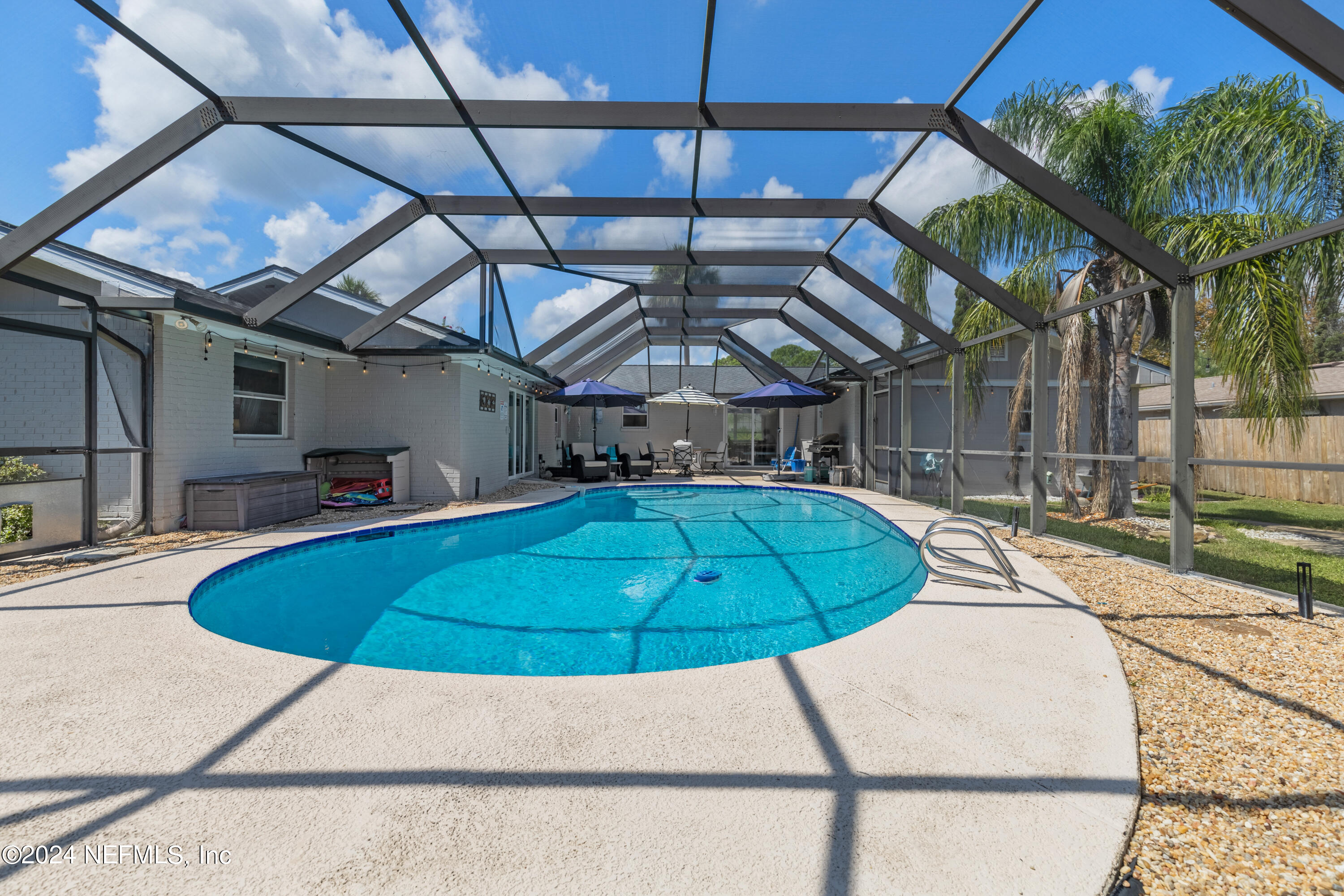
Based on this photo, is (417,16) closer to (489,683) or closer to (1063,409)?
(489,683)

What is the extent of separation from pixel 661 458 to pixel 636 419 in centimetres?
171

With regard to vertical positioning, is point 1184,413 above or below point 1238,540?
above

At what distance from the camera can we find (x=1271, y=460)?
8789mm

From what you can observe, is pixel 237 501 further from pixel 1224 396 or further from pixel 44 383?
pixel 1224 396

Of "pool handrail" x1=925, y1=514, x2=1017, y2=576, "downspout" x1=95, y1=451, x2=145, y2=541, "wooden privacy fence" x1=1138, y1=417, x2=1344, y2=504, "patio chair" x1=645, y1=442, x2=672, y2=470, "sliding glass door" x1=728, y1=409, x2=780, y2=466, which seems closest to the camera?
"pool handrail" x1=925, y1=514, x2=1017, y2=576

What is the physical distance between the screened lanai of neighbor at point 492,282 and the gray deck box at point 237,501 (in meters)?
0.25

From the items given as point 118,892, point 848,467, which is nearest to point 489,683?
point 118,892

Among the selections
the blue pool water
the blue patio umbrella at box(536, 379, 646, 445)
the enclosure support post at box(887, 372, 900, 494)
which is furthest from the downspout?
the enclosure support post at box(887, 372, 900, 494)

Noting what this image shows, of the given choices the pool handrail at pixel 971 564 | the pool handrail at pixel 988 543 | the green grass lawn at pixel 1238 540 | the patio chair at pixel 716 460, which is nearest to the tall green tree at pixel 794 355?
the patio chair at pixel 716 460

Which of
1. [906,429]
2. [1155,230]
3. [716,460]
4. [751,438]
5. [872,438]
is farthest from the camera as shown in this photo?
[751,438]

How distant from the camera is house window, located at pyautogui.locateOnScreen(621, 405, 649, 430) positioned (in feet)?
64.7

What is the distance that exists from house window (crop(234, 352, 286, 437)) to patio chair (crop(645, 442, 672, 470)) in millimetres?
10217

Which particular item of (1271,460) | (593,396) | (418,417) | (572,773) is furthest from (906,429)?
(572,773)

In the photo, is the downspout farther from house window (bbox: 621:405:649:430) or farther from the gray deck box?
house window (bbox: 621:405:649:430)
